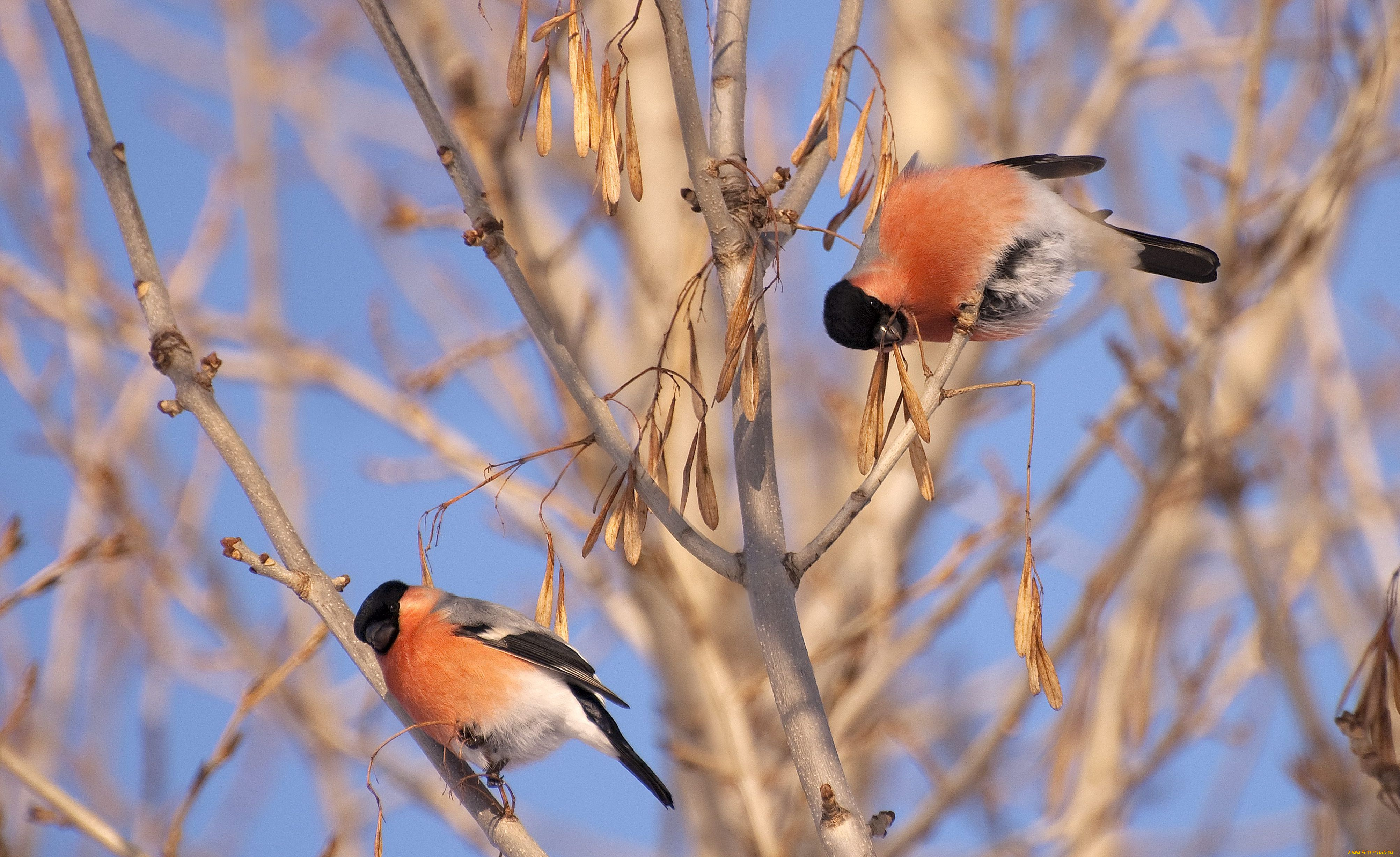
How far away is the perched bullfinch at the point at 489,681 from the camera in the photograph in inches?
106

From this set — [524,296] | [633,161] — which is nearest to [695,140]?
[633,161]

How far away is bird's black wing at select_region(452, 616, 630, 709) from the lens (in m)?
2.76

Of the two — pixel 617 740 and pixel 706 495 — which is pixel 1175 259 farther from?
pixel 617 740

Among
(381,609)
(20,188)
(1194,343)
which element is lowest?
(381,609)

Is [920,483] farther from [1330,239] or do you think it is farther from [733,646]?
[1330,239]

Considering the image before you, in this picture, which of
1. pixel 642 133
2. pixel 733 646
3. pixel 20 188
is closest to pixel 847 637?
pixel 733 646

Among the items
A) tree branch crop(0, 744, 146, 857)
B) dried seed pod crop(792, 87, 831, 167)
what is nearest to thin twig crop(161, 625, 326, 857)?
tree branch crop(0, 744, 146, 857)

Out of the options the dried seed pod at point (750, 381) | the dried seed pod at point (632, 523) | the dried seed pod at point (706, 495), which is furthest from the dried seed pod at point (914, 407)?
the dried seed pod at point (632, 523)

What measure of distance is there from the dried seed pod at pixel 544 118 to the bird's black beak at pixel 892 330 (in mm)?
637

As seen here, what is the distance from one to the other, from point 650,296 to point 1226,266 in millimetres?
1748

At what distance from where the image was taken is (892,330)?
1.94 metres

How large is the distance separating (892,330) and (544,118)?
26.1 inches

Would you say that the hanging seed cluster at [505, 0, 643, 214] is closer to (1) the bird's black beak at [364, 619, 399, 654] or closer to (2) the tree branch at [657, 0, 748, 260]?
(2) the tree branch at [657, 0, 748, 260]

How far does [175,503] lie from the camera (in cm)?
498
